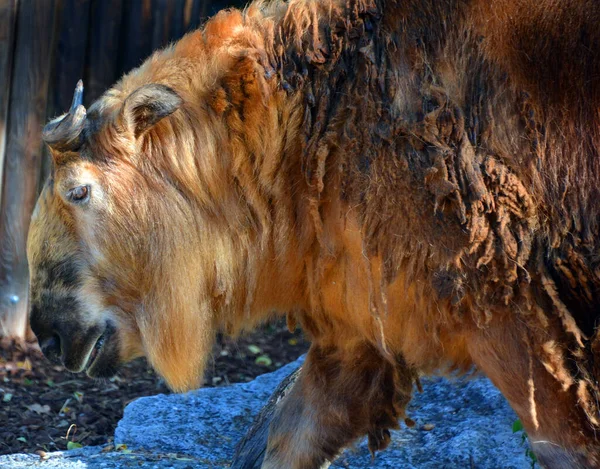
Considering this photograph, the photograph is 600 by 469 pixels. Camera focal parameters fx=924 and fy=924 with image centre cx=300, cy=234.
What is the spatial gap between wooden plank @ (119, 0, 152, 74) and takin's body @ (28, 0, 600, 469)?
2.82 metres

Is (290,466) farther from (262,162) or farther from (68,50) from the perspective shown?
(68,50)

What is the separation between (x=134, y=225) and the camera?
123 inches

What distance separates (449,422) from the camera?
4680 mm

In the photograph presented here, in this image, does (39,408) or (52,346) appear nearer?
(52,346)

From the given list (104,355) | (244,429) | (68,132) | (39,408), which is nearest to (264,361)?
(244,429)

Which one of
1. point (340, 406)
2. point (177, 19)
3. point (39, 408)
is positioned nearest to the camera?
point (340, 406)

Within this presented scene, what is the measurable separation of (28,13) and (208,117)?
3.02m

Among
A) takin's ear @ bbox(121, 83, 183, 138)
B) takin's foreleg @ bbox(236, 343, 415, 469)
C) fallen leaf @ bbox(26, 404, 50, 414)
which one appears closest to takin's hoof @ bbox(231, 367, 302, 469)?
takin's foreleg @ bbox(236, 343, 415, 469)

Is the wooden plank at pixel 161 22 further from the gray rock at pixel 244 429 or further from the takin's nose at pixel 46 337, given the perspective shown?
the takin's nose at pixel 46 337

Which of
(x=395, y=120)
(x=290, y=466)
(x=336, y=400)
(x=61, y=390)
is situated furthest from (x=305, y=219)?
(x=61, y=390)

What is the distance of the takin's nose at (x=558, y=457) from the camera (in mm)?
2654

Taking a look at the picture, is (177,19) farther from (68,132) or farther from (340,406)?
(340,406)

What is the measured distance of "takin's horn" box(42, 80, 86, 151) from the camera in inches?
121

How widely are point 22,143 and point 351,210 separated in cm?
354
